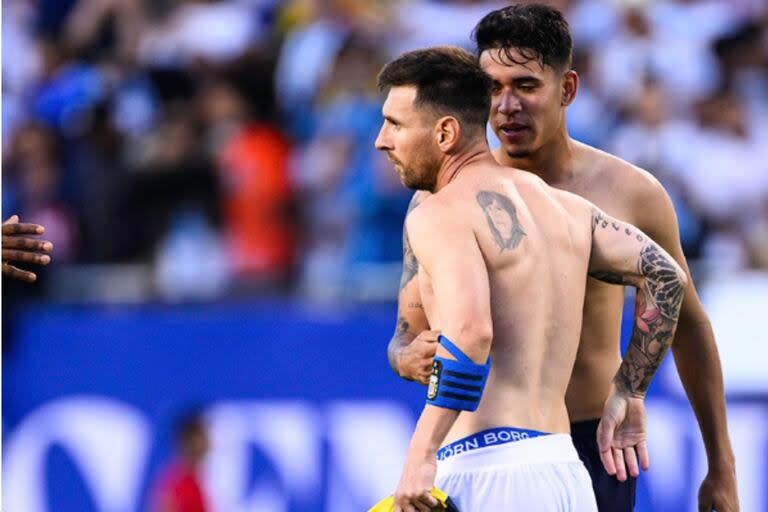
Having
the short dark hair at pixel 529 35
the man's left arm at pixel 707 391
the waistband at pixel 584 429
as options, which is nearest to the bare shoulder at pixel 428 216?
the short dark hair at pixel 529 35

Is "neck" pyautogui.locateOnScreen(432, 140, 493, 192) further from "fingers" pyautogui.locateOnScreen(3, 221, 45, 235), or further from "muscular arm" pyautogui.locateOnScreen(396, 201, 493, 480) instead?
"fingers" pyautogui.locateOnScreen(3, 221, 45, 235)

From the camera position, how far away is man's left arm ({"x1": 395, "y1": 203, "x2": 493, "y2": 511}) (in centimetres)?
375

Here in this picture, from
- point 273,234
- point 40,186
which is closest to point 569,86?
point 273,234

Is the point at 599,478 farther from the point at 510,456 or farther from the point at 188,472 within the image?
the point at 188,472

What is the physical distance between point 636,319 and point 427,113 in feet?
2.98

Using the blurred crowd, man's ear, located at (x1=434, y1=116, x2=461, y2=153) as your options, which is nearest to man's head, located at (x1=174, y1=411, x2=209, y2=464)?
the blurred crowd

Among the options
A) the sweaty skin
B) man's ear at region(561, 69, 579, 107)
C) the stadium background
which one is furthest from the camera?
the stadium background

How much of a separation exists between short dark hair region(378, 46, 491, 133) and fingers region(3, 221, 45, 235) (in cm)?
110

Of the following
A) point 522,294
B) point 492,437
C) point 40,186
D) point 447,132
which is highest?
point 40,186

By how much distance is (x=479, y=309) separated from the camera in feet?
12.4

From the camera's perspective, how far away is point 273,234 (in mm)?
8891

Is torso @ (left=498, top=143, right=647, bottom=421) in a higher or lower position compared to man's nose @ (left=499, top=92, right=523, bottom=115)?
lower

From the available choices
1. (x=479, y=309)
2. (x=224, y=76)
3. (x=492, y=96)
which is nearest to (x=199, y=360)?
(x=224, y=76)

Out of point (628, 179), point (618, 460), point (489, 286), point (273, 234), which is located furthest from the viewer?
point (273, 234)
